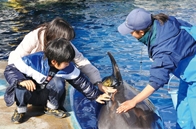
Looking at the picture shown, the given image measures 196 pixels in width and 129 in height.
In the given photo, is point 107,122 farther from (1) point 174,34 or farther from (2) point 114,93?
(1) point 174,34

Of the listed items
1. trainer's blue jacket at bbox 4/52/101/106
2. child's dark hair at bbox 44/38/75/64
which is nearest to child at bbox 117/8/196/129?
child's dark hair at bbox 44/38/75/64

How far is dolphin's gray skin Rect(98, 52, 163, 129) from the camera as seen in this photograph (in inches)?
134

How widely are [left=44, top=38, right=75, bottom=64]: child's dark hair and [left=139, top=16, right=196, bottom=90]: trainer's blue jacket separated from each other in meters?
0.76

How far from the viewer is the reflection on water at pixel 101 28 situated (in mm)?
6387

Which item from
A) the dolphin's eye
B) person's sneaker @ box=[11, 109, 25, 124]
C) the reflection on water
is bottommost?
the reflection on water

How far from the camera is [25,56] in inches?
138

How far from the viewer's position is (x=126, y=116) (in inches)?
137

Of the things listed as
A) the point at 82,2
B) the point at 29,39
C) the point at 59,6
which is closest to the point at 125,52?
the point at 29,39

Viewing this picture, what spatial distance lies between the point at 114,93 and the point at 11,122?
4.12 ft

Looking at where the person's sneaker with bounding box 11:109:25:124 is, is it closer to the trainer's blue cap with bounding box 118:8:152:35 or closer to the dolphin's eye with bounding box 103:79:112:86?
the dolphin's eye with bounding box 103:79:112:86

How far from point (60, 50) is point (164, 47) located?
1022 millimetres

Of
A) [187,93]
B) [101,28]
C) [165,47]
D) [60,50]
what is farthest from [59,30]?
[101,28]

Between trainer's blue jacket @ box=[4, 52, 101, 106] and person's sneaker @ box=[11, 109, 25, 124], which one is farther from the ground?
trainer's blue jacket @ box=[4, 52, 101, 106]

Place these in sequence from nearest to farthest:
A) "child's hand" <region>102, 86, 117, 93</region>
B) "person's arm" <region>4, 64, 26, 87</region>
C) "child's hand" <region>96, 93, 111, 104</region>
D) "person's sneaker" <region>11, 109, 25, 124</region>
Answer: "person's arm" <region>4, 64, 26, 87</region> < "person's sneaker" <region>11, 109, 25, 124</region> < "child's hand" <region>96, 93, 111, 104</region> < "child's hand" <region>102, 86, 117, 93</region>
